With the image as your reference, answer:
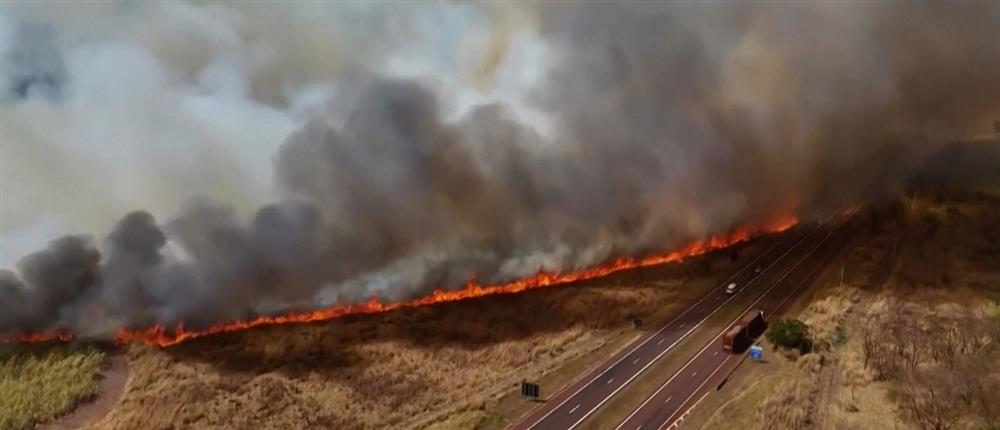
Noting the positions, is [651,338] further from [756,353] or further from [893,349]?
[893,349]

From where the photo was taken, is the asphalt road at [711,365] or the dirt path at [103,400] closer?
the dirt path at [103,400]

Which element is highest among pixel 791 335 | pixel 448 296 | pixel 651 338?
pixel 448 296

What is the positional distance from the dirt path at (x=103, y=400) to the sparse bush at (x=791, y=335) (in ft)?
80.8

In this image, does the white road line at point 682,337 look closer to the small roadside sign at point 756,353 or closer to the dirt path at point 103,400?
the small roadside sign at point 756,353

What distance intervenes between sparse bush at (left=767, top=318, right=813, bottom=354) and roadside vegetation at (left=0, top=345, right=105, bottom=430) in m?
25.6

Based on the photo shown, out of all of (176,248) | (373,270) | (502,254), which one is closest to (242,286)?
(176,248)

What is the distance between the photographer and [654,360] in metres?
28.3

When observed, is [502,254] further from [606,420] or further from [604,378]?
[606,420]

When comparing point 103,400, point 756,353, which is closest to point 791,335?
point 756,353

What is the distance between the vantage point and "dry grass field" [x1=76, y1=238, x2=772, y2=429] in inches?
959

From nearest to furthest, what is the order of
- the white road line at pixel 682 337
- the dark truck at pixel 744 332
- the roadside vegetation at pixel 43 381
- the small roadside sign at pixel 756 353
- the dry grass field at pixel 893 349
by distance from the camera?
the dry grass field at pixel 893 349 < the roadside vegetation at pixel 43 381 < the white road line at pixel 682 337 < the small roadside sign at pixel 756 353 < the dark truck at pixel 744 332

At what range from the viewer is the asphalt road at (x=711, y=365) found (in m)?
24.3

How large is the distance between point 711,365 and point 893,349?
6.72 m

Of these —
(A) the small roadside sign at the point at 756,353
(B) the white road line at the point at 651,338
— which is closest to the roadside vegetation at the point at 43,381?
(B) the white road line at the point at 651,338
